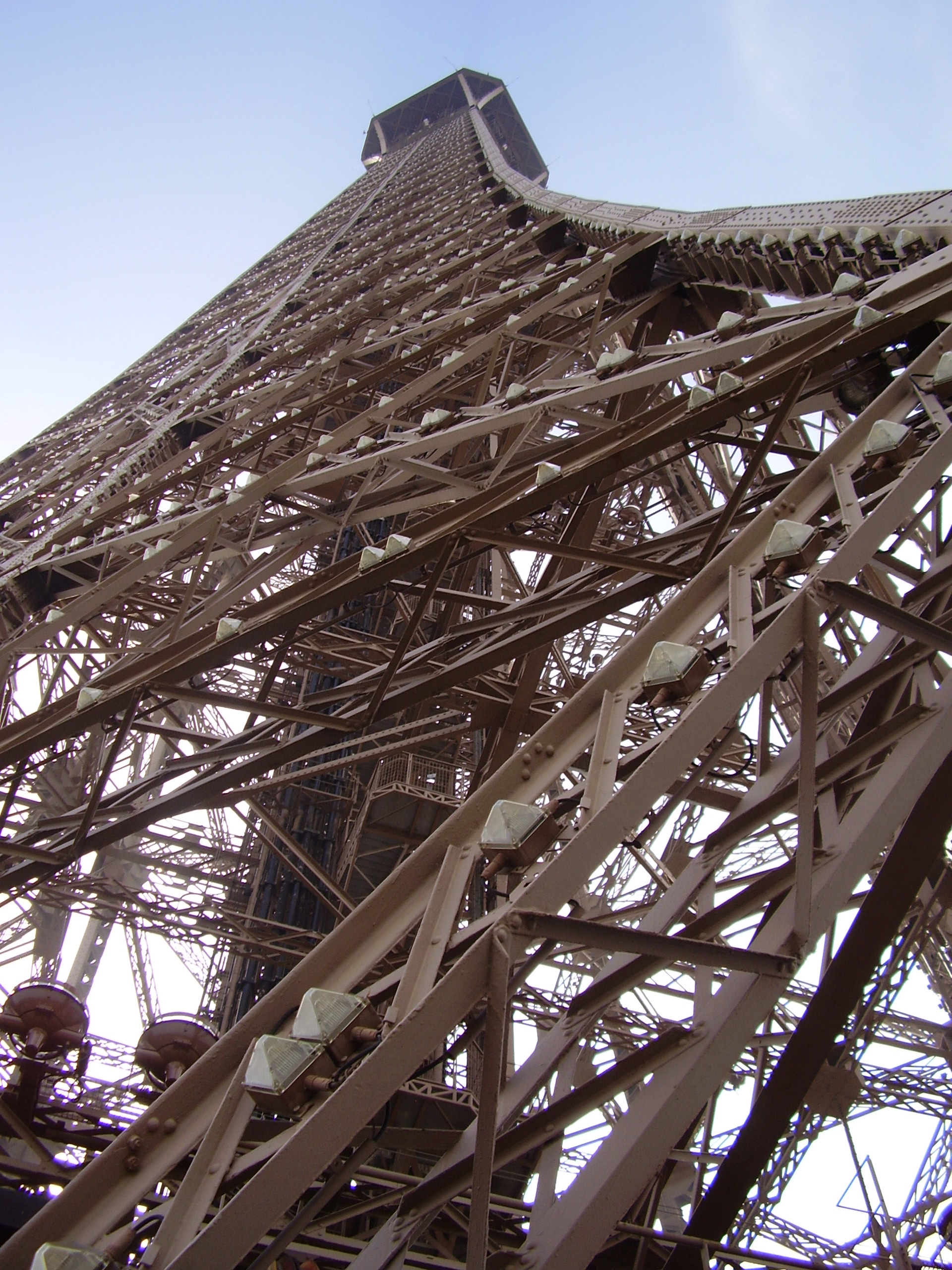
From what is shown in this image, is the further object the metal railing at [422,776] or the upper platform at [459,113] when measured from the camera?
the upper platform at [459,113]

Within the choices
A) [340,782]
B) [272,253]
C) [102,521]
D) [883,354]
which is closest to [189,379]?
[340,782]

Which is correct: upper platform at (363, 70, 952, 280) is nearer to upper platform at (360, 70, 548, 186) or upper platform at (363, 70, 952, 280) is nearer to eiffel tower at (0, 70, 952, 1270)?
eiffel tower at (0, 70, 952, 1270)

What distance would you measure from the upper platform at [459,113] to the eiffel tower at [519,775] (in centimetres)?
7376

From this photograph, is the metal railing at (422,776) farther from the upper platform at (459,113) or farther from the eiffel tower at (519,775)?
the upper platform at (459,113)

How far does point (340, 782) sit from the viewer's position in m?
15.4

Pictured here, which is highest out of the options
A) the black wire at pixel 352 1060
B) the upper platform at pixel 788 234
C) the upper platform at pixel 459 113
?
the upper platform at pixel 459 113

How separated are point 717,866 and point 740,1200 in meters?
1.45

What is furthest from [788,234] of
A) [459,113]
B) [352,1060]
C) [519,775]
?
[459,113]

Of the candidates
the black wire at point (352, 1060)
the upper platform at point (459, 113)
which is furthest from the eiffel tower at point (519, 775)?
the upper platform at point (459, 113)

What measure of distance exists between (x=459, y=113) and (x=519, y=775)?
87920 millimetres

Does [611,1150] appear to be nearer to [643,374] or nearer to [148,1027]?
[643,374]

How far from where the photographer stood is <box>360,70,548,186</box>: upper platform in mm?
83000

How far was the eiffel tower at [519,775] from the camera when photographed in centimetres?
329

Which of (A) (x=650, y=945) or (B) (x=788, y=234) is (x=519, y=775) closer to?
(A) (x=650, y=945)
